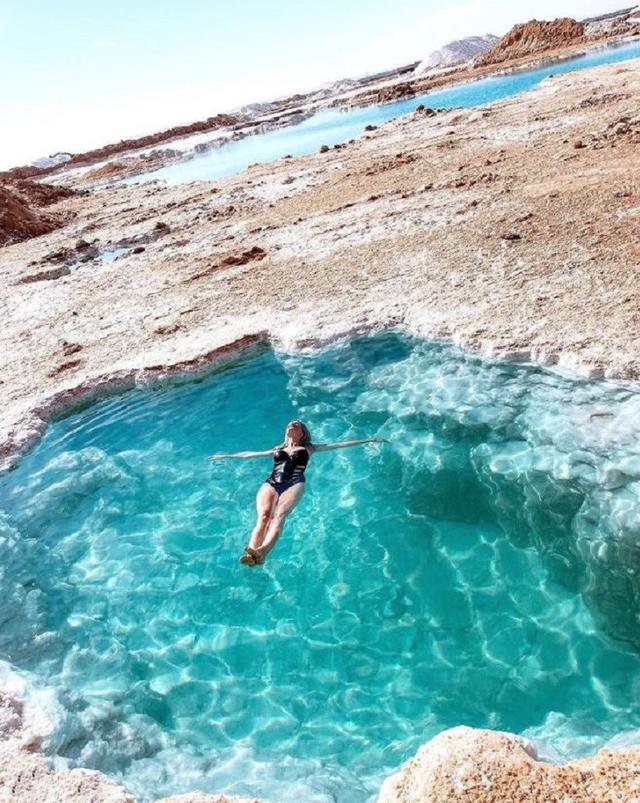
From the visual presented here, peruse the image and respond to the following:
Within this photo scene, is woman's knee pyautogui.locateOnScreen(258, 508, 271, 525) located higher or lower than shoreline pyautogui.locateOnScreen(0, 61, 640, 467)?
lower

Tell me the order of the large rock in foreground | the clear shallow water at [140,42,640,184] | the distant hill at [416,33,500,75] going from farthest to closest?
the distant hill at [416,33,500,75]
the clear shallow water at [140,42,640,184]
the large rock in foreground

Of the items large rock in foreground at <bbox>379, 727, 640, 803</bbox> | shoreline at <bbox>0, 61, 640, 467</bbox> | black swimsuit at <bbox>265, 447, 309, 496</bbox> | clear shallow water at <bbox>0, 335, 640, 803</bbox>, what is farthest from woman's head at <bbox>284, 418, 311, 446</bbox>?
large rock in foreground at <bbox>379, 727, 640, 803</bbox>

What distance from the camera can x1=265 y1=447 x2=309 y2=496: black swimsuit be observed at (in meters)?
7.02

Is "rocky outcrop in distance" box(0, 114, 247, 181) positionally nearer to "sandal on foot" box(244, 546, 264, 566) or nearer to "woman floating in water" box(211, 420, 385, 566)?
"woman floating in water" box(211, 420, 385, 566)

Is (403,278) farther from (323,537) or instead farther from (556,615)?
(556,615)

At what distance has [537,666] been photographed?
16.9 feet

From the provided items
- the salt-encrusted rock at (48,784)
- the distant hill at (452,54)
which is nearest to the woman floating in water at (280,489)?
the salt-encrusted rock at (48,784)

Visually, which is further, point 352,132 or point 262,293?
point 352,132

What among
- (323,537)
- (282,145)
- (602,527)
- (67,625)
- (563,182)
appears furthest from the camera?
(282,145)

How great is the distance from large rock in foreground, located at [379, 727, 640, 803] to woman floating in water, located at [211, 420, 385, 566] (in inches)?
103

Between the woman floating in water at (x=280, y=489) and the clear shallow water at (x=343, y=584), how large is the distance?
19.4 inches

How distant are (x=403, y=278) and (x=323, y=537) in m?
5.71

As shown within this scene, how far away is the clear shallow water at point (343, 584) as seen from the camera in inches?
194

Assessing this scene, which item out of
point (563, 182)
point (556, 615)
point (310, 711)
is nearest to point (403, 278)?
point (563, 182)
